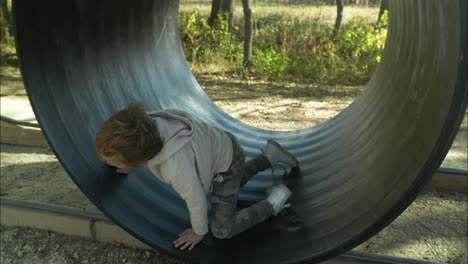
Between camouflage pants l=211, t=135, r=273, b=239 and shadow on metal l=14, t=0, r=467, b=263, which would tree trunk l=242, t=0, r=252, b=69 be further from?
camouflage pants l=211, t=135, r=273, b=239

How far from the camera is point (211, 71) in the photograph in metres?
9.89

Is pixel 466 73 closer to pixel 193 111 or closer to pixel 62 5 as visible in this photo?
pixel 62 5

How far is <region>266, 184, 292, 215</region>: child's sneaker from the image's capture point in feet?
10.7

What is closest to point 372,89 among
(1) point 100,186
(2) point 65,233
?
(1) point 100,186

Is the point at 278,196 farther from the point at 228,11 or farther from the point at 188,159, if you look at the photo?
the point at 228,11

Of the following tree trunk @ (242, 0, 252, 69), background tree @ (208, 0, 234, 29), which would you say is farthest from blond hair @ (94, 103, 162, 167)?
background tree @ (208, 0, 234, 29)

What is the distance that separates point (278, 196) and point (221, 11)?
26.7 feet

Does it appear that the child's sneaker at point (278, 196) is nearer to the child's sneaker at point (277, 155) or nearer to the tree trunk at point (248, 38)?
the child's sneaker at point (277, 155)

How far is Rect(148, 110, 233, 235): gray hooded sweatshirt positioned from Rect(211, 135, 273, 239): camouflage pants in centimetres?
14

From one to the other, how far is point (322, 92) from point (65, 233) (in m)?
6.25

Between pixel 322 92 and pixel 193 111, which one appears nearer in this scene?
pixel 193 111

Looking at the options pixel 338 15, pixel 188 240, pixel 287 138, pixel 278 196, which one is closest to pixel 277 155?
pixel 278 196

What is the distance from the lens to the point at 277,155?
3834 mm

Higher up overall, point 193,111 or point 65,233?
point 193,111
